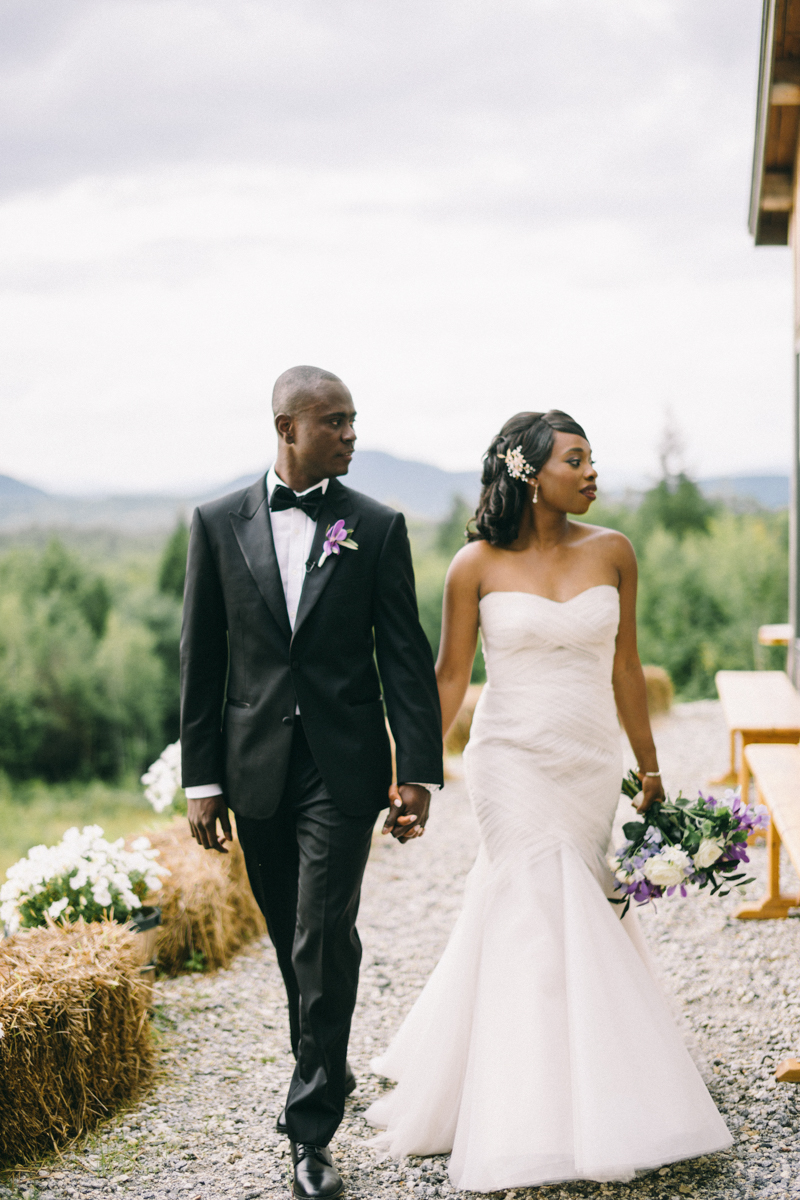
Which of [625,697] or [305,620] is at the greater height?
[305,620]

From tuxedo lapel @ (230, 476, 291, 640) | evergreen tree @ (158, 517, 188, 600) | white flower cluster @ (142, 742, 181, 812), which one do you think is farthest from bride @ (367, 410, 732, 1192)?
evergreen tree @ (158, 517, 188, 600)

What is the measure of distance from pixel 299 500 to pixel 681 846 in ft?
4.07

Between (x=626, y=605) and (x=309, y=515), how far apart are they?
0.87m

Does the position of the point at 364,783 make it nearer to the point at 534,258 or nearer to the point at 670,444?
the point at 670,444

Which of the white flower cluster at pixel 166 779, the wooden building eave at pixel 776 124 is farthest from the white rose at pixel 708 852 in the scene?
the wooden building eave at pixel 776 124

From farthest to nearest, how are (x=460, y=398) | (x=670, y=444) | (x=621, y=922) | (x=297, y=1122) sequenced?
(x=460, y=398), (x=670, y=444), (x=621, y=922), (x=297, y=1122)

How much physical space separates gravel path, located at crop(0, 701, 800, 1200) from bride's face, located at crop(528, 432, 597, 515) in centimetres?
134

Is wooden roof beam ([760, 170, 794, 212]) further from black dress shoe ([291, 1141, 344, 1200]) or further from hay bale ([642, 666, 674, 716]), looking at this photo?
black dress shoe ([291, 1141, 344, 1200])

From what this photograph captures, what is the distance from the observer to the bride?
88.5 inches

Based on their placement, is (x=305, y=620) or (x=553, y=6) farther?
(x=553, y=6)

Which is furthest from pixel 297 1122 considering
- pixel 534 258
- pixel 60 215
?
pixel 60 215

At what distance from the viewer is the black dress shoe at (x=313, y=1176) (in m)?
2.28

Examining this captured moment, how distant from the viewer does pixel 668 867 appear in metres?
2.46

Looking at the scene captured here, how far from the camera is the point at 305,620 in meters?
2.29
